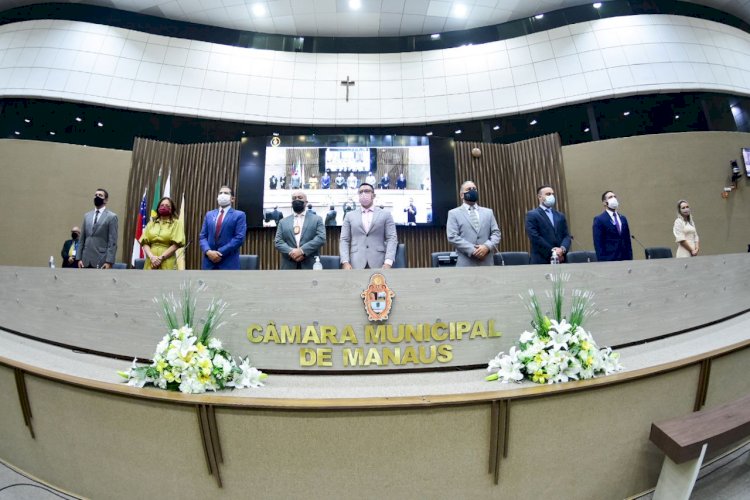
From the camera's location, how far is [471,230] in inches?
112

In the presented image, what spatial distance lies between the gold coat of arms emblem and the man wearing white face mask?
5.45 feet

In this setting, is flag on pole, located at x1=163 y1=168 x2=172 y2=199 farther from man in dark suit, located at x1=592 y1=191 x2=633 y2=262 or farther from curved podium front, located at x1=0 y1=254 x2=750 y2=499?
man in dark suit, located at x1=592 y1=191 x2=633 y2=262

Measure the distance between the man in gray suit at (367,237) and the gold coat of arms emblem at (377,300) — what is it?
1031mm

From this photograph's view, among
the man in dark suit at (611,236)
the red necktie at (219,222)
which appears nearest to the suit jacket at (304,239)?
the red necktie at (219,222)

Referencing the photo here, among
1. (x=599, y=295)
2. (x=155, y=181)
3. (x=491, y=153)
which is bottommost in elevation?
(x=599, y=295)

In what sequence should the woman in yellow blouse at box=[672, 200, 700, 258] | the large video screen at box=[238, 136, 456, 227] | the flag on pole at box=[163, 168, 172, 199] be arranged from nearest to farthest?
the woman in yellow blouse at box=[672, 200, 700, 258]
the large video screen at box=[238, 136, 456, 227]
the flag on pole at box=[163, 168, 172, 199]

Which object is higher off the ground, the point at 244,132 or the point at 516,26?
the point at 516,26

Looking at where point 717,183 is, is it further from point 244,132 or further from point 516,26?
point 244,132

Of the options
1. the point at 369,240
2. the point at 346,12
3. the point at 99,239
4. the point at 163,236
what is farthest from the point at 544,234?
the point at 346,12

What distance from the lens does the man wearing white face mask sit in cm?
282

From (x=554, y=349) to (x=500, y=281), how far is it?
0.38m

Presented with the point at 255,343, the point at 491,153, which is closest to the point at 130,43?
the point at 491,153

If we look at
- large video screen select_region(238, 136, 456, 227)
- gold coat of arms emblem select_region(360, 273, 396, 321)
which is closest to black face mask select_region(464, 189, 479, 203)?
gold coat of arms emblem select_region(360, 273, 396, 321)

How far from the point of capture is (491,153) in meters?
6.45
